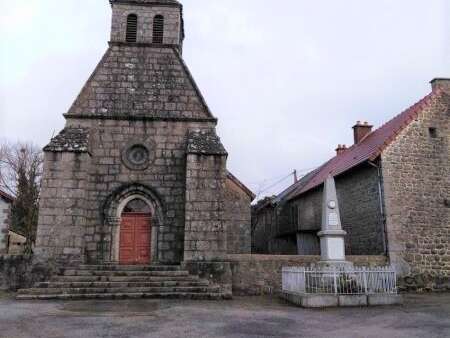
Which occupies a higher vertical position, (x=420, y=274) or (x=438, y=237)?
(x=438, y=237)

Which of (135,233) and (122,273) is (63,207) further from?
(122,273)

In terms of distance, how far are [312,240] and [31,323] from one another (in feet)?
52.0

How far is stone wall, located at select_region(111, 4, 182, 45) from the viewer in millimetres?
16844

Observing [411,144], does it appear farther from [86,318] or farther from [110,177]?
[86,318]

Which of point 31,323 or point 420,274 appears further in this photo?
point 420,274

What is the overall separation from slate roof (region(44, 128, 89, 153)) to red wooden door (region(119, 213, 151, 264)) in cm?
282

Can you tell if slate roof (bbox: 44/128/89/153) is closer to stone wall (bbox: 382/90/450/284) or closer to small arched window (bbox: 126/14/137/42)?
small arched window (bbox: 126/14/137/42)

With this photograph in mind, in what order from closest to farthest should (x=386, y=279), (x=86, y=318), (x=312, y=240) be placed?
(x=86, y=318) → (x=386, y=279) → (x=312, y=240)

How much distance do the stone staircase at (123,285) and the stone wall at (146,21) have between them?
9.48 m

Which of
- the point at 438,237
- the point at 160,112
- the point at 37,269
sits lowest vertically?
the point at 37,269

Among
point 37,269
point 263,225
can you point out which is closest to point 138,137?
point 37,269

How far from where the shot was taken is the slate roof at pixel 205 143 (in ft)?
46.4

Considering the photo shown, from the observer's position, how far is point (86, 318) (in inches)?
303

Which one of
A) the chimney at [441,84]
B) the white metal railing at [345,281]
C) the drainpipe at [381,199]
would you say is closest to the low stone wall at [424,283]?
the drainpipe at [381,199]
